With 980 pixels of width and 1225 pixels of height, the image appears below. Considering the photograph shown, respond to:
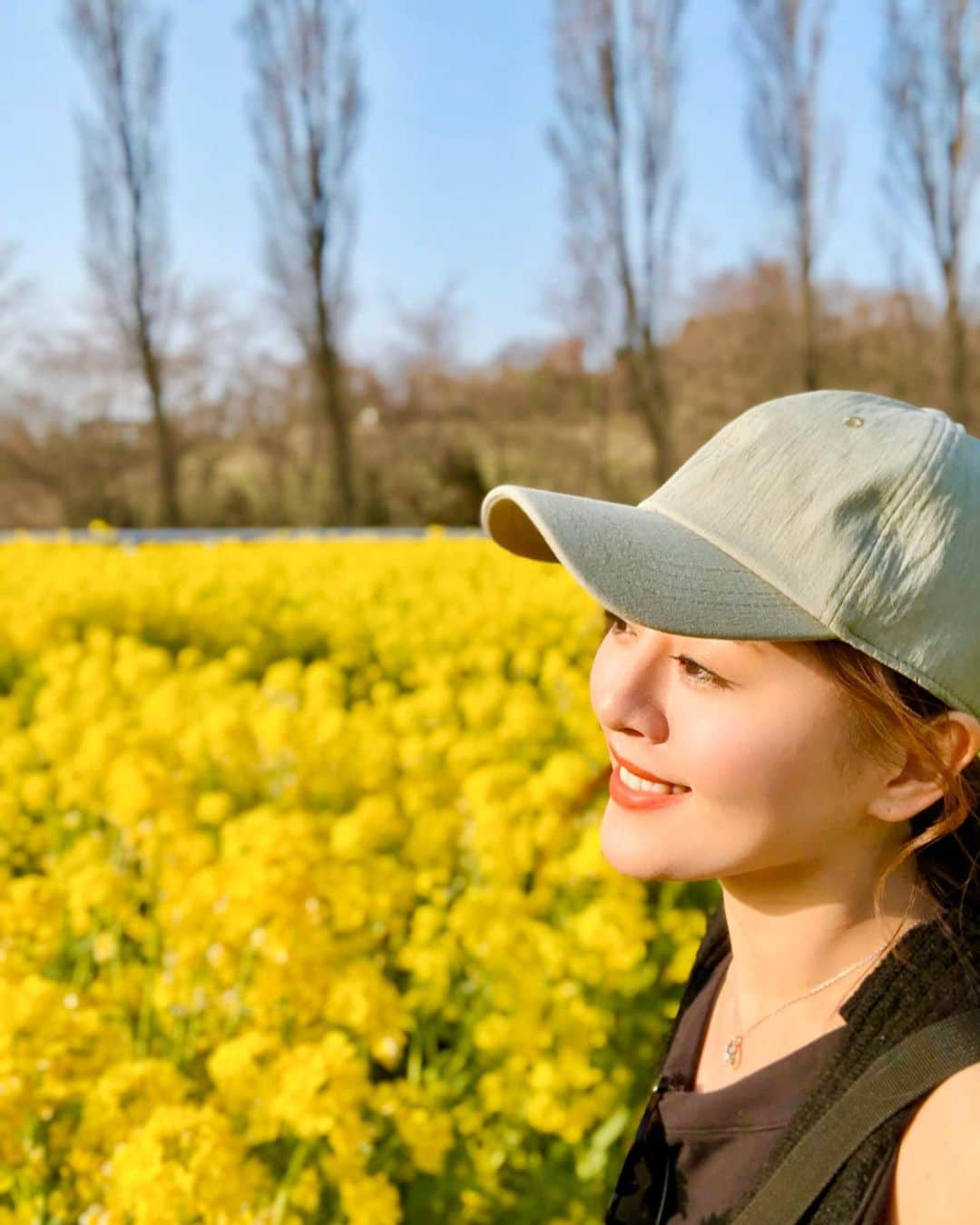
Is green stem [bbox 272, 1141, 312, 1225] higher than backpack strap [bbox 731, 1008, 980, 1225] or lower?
lower

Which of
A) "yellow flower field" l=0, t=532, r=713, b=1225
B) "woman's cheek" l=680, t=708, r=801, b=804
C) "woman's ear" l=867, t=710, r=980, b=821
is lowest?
"yellow flower field" l=0, t=532, r=713, b=1225

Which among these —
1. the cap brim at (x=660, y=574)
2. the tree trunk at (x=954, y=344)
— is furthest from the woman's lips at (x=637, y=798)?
the tree trunk at (x=954, y=344)

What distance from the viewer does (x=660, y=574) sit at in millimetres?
1084

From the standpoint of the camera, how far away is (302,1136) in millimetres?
1549

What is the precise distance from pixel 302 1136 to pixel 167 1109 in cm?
23

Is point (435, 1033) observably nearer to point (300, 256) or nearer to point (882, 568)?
point (882, 568)

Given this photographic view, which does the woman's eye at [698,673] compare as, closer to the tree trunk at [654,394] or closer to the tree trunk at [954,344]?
the tree trunk at [954,344]

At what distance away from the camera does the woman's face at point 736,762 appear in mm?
1049

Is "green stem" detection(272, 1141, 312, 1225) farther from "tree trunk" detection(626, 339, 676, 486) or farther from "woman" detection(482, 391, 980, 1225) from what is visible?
"tree trunk" detection(626, 339, 676, 486)

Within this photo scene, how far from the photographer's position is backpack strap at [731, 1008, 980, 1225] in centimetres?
93

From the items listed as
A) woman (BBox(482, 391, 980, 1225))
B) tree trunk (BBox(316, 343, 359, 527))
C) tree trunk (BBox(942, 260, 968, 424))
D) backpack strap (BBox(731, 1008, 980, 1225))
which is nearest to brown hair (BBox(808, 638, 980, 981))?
woman (BBox(482, 391, 980, 1225))

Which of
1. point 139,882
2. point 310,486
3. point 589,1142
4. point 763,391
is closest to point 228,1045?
point 589,1142

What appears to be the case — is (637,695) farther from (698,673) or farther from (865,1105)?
(865,1105)

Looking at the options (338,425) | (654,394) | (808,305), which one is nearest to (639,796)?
(338,425)
